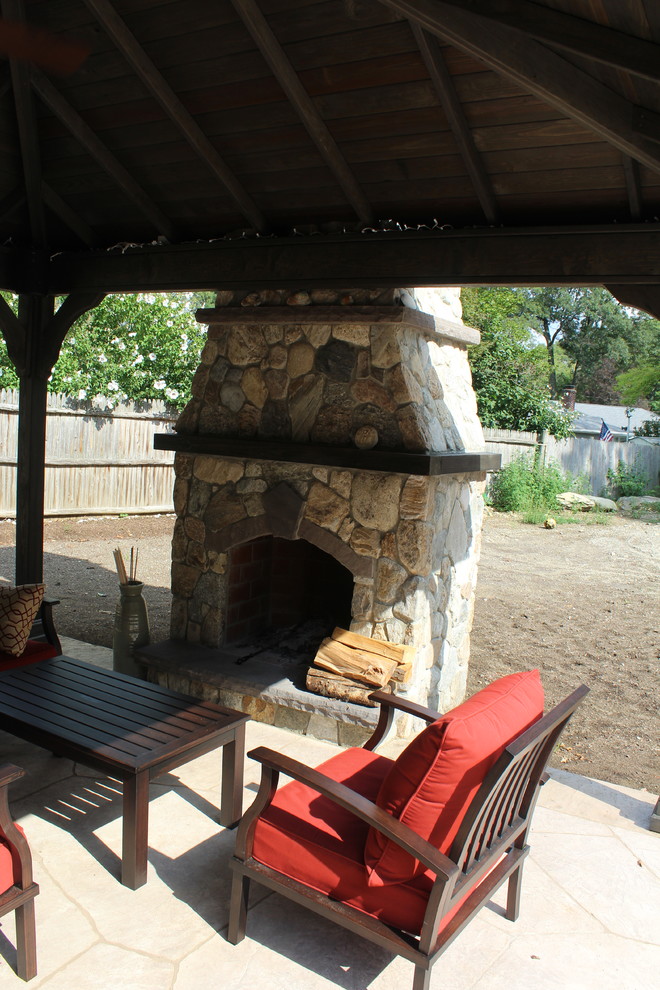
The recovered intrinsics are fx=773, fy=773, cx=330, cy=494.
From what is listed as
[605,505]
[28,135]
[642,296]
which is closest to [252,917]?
[642,296]

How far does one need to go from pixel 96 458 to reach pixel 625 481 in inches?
445

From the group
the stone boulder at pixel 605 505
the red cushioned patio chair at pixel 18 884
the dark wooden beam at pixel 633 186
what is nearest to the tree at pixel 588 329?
the stone boulder at pixel 605 505

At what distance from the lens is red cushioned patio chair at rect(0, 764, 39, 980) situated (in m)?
2.46

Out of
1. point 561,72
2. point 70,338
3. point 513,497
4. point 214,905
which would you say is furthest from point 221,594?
point 513,497

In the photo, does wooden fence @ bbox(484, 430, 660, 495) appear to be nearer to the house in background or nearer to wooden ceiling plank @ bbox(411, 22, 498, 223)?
the house in background

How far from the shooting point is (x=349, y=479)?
470cm

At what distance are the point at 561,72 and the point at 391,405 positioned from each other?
208cm

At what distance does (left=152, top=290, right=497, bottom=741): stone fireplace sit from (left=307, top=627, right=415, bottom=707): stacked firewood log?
9cm

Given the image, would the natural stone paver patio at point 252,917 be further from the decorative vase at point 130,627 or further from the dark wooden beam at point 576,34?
the dark wooden beam at point 576,34

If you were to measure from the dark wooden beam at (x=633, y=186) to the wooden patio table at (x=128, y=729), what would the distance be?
2.99 metres

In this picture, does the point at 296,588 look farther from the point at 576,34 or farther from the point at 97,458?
the point at 97,458

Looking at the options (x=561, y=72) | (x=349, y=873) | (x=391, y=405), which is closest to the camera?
(x=349, y=873)

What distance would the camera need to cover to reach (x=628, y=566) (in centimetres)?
1061

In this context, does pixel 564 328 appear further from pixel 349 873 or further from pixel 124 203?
pixel 349 873
